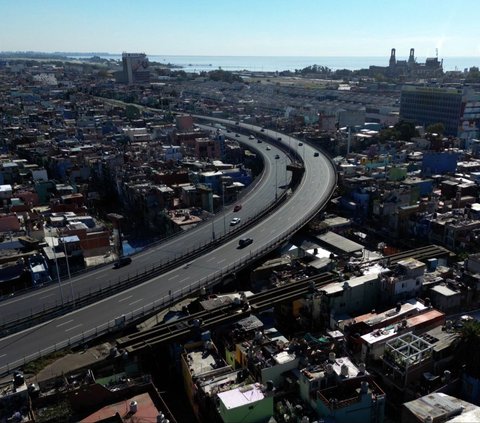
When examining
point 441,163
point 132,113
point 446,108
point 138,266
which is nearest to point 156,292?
point 138,266

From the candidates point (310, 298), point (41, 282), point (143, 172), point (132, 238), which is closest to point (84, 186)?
point (143, 172)

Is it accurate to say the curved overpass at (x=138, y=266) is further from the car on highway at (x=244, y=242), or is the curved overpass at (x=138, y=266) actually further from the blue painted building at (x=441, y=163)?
the blue painted building at (x=441, y=163)

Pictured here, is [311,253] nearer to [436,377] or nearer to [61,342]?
[436,377]

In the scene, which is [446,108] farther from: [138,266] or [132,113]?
[138,266]

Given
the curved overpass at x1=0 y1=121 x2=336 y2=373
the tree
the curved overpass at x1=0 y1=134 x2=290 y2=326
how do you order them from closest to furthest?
1. the curved overpass at x1=0 y1=121 x2=336 y2=373
2. the curved overpass at x1=0 y1=134 x2=290 y2=326
3. the tree

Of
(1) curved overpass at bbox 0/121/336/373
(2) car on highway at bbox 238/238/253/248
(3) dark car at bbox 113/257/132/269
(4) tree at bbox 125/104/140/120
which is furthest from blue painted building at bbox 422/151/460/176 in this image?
(4) tree at bbox 125/104/140/120

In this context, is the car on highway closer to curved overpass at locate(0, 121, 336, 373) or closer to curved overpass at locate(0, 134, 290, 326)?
curved overpass at locate(0, 121, 336, 373)
